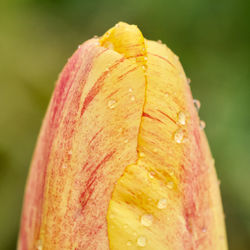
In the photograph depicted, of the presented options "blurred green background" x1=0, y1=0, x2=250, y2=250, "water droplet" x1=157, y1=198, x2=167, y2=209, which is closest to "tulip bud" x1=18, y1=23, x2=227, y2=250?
"water droplet" x1=157, y1=198, x2=167, y2=209

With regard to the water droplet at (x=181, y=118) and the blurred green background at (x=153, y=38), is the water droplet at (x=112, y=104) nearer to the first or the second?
the water droplet at (x=181, y=118)

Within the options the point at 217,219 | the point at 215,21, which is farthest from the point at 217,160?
the point at 217,219

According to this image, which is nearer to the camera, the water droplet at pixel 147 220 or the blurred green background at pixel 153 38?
the water droplet at pixel 147 220

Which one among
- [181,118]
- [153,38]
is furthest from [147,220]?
[153,38]

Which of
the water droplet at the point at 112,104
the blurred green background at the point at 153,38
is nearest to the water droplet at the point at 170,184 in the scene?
the water droplet at the point at 112,104

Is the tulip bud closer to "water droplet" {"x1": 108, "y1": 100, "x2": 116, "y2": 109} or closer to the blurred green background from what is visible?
"water droplet" {"x1": 108, "y1": 100, "x2": 116, "y2": 109}

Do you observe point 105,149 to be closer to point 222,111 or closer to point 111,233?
point 111,233
